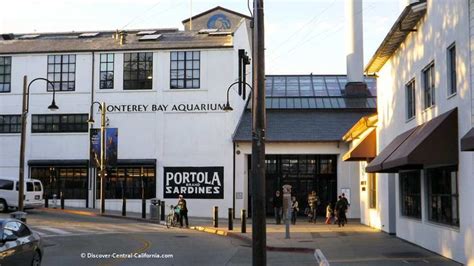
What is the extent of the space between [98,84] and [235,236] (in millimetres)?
18624

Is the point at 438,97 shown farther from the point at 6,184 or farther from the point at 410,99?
the point at 6,184

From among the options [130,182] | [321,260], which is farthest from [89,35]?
[321,260]

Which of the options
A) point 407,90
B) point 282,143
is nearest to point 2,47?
point 282,143

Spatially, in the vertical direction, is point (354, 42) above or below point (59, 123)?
above

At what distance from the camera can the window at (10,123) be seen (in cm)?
3972

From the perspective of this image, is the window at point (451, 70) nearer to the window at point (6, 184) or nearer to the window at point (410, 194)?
the window at point (410, 194)

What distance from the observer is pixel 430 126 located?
1516 cm

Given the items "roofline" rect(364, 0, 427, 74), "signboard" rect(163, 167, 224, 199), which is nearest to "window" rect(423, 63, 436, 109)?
"roofline" rect(364, 0, 427, 74)

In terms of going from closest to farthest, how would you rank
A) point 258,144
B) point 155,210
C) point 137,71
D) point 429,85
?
point 258,144 → point 429,85 → point 155,210 → point 137,71

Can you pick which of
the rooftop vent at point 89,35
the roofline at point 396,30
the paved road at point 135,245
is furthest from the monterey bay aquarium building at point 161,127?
the roofline at point 396,30

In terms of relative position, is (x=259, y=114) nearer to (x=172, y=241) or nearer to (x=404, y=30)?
(x=404, y=30)

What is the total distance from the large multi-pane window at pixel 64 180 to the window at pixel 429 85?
26.4m

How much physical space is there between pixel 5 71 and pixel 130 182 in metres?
11.6

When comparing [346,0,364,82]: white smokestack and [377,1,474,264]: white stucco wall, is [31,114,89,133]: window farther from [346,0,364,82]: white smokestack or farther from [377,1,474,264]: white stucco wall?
[377,1,474,264]: white stucco wall
